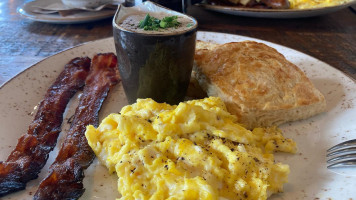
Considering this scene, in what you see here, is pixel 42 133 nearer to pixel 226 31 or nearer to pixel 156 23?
pixel 156 23

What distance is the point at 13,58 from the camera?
9.11 ft

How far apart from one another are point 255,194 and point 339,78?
1.32 metres

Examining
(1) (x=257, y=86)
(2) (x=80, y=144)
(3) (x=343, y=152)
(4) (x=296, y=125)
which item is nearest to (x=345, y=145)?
(3) (x=343, y=152)

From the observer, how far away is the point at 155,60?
1.81 meters

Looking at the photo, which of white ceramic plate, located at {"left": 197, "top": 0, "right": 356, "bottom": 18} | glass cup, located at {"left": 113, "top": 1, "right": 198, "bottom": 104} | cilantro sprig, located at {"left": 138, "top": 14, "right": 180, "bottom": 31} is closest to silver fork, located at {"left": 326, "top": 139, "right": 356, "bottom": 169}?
glass cup, located at {"left": 113, "top": 1, "right": 198, "bottom": 104}

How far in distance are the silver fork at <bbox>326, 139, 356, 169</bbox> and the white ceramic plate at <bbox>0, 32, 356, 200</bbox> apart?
0.10 ft

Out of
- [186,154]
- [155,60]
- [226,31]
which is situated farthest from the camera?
[226,31]

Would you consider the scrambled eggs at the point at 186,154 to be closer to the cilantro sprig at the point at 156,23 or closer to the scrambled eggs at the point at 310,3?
the cilantro sprig at the point at 156,23

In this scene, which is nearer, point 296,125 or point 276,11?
point 296,125

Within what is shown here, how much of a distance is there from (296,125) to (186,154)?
34.4 inches

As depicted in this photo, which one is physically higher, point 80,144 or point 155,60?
→ point 155,60

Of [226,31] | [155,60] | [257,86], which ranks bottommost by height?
[226,31]

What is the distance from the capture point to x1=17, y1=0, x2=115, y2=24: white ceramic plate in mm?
3434

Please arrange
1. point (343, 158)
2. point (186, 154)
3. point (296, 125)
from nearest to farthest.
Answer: point (186, 154) → point (343, 158) → point (296, 125)
